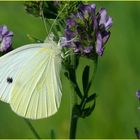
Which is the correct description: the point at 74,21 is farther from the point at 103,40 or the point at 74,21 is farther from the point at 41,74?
the point at 41,74

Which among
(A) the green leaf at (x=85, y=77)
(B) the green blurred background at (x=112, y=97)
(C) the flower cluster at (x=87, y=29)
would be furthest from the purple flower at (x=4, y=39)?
(B) the green blurred background at (x=112, y=97)

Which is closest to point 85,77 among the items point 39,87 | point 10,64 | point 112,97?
point 39,87

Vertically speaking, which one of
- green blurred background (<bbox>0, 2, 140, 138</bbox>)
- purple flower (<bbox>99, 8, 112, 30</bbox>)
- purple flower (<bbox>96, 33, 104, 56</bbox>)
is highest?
purple flower (<bbox>99, 8, 112, 30</bbox>)

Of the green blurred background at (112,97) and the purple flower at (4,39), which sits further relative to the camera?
the green blurred background at (112,97)

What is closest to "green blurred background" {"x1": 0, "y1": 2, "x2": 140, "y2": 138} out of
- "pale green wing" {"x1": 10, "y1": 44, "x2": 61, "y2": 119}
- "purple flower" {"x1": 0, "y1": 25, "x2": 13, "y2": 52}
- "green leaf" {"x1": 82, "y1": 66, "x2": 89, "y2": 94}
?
"pale green wing" {"x1": 10, "y1": 44, "x2": 61, "y2": 119}

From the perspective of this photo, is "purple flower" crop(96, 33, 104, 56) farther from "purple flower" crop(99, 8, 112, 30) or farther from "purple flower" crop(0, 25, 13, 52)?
"purple flower" crop(0, 25, 13, 52)

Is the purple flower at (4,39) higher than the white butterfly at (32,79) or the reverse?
higher

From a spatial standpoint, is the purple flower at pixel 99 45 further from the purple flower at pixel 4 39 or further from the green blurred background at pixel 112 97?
the green blurred background at pixel 112 97

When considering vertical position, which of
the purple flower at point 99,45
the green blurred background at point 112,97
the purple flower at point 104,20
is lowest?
the green blurred background at point 112,97
